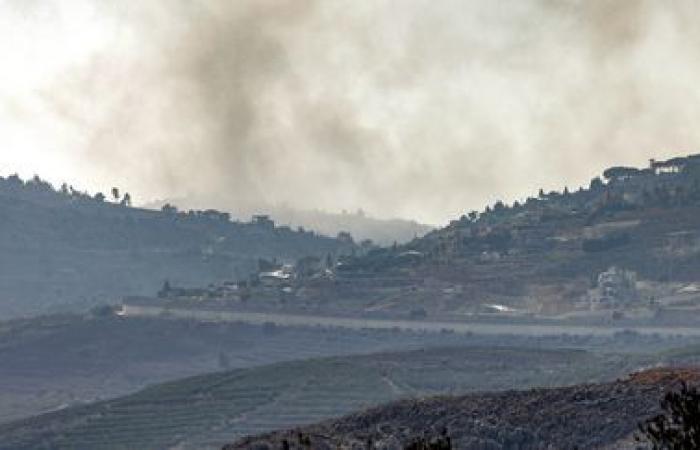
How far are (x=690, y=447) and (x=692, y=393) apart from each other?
305cm

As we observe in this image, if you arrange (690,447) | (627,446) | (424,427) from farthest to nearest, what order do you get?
(424,427)
(627,446)
(690,447)

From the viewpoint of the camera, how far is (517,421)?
136 meters

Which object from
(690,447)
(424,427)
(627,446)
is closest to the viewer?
(690,447)

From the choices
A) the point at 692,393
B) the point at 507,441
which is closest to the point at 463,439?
the point at 507,441

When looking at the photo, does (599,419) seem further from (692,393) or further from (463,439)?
(692,393)

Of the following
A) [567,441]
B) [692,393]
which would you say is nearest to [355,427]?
[567,441]

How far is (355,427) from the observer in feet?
452

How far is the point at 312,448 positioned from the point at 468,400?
50.5 ft

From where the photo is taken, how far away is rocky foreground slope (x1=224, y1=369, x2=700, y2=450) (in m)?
133

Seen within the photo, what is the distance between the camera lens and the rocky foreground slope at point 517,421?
132875mm

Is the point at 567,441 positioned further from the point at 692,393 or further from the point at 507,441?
the point at 692,393

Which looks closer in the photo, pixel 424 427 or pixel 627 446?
pixel 627 446

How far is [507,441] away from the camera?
13375cm

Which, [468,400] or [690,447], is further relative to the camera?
[468,400]
